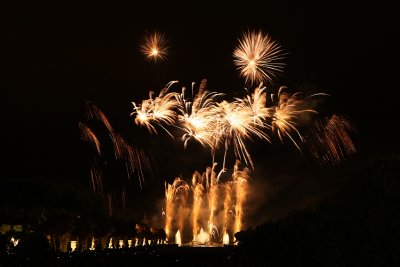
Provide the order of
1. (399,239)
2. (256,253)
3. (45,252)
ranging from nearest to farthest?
(399,239) < (256,253) < (45,252)

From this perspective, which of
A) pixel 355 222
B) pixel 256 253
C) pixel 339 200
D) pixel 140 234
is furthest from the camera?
Result: pixel 140 234

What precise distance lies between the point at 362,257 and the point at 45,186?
217 feet

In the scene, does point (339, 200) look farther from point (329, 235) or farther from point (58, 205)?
point (58, 205)

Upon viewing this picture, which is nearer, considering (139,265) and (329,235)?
(329,235)

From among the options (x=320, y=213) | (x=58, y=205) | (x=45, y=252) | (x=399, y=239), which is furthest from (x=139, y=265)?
Answer: (x=58, y=205)

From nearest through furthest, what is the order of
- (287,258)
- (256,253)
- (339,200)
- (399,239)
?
(399,239) → (339,200) → (287,258) → (256,253)

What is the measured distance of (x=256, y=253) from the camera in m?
11.2

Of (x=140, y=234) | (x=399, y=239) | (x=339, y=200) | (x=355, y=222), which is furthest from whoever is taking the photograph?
(x=140, y=234)

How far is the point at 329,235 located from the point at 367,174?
1178 mm

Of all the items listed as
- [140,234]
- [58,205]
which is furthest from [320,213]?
[140,234]

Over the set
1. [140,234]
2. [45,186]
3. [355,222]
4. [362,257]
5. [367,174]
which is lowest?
[362,257]

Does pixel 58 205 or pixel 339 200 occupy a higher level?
pixel 58 205

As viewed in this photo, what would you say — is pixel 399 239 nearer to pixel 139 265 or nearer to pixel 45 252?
pixel 45 252

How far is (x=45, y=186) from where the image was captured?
2729 inches
